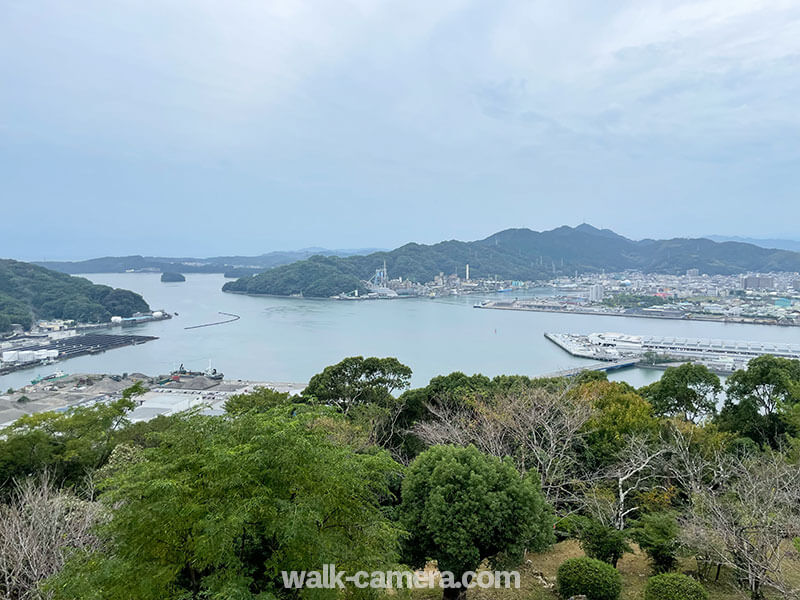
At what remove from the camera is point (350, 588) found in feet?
8.06

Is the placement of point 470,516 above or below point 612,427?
above

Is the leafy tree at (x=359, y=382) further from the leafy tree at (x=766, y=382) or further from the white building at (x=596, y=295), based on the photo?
the white building at (x=596, y=295)

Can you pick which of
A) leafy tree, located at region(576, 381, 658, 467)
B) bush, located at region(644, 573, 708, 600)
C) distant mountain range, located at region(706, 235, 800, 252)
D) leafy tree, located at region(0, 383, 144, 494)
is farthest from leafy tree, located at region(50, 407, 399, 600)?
distant mountain range, located at region(706, 235, 800, 252)

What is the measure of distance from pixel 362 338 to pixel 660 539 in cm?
2012

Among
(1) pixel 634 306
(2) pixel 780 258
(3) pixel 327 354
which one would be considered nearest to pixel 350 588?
(3) pixel 327 354

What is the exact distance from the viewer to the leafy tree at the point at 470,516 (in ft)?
9.98

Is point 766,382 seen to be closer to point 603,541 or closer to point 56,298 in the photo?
point 603,541

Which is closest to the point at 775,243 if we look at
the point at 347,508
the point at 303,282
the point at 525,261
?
the point at 525,261

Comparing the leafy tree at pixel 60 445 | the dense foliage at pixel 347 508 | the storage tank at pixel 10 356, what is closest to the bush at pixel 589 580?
the dense foliage at pixel 347 508

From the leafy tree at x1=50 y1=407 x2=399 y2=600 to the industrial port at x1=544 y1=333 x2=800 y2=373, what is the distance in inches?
738

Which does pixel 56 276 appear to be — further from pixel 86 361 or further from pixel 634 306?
pixel 634 306

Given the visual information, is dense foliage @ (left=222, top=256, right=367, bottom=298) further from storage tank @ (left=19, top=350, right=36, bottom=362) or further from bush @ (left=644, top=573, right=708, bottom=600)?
bush @ (left=644, top=573, right=708, bottom=600)

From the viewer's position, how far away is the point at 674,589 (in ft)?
9.78

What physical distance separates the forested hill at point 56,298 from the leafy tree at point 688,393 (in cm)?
3198
